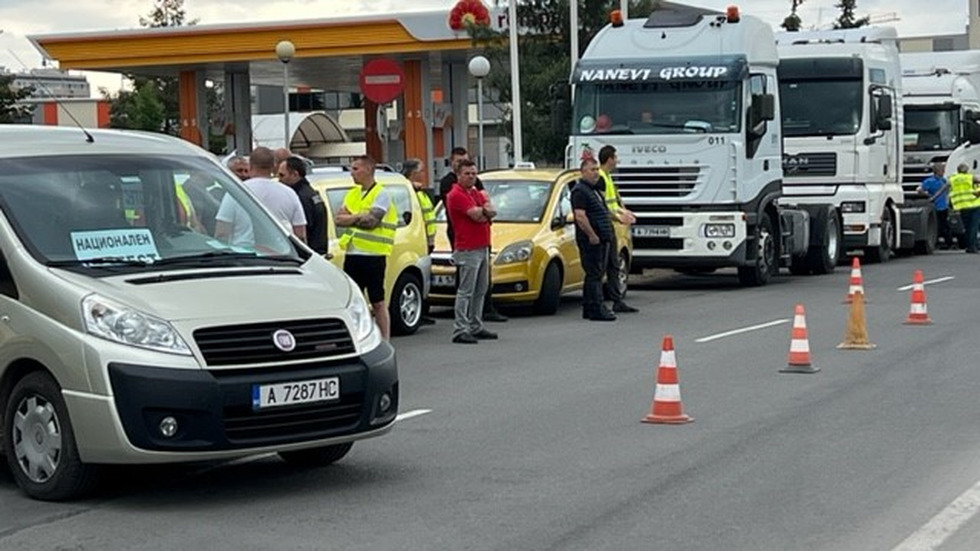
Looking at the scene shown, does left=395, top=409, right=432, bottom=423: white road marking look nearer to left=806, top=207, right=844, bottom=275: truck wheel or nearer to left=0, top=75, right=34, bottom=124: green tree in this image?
left=806, top=207, right=844, bottom=275: truck wheel

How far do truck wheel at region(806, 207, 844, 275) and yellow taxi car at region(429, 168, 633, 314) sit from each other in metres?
6.68

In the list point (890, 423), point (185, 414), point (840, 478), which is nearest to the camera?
point (185, 414)

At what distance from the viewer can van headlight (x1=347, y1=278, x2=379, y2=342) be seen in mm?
8953

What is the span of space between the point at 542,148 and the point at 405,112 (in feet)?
49.5

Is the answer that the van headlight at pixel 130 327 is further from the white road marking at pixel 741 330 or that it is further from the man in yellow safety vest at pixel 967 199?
the man in yellow safety vest at pixel 967 199

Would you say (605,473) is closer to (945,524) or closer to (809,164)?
(945,524)

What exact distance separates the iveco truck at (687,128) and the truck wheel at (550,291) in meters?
3.96

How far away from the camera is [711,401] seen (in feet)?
40.0

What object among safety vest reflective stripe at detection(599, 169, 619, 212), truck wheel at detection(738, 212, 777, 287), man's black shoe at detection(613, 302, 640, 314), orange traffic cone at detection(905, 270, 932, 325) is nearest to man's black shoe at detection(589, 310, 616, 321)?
man's black shoe at detection(613, 302, 640, 314)

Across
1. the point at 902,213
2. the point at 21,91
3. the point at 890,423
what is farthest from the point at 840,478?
A: the point at 21,91

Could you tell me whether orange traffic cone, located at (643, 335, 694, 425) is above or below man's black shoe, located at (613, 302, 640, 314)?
above

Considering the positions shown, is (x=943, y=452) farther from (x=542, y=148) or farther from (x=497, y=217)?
(x=542, y=148)

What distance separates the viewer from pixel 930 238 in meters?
33.6

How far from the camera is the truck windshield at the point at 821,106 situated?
1076 inches
